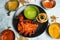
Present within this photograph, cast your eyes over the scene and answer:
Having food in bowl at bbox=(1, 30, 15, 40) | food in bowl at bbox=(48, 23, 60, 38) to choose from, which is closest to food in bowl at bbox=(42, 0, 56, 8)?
food in bowl at bbox=(48, 23, 60, 38)

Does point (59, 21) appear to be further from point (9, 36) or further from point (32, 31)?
point (9, 36)

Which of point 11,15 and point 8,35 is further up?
point 11,15

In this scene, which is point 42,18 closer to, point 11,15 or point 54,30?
point 54,30

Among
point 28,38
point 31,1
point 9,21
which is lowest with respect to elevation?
point 28,38

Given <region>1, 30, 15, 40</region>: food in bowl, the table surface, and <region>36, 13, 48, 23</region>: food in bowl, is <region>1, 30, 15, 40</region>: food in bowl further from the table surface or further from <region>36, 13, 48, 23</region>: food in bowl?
<region>36, 13, 48, 23</region>: food in bowl

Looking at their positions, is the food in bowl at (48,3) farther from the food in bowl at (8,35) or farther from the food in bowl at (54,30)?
the food in bowl at (8,35)

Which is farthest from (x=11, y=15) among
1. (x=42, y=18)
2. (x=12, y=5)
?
(x=42, y=18)

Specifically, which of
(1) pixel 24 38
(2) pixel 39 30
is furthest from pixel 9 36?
(2) pixel 39 30

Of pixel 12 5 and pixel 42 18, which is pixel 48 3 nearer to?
pixel 42 18
